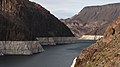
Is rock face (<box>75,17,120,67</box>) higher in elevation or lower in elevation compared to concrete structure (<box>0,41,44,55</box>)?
higher

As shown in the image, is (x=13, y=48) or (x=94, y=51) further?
(x=13, y=48)

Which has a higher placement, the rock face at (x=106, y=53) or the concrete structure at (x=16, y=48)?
the rock face at (x=106, y=53)

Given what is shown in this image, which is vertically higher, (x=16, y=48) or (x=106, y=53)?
(x=106, y=53)

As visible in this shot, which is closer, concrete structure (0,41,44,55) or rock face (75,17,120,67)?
rock face (75,17,120,67)

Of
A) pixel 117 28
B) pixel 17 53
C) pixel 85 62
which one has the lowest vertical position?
pixel 17 53

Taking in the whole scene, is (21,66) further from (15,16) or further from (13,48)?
(15,16)

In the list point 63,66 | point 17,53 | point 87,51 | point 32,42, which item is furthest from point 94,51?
point 32,42

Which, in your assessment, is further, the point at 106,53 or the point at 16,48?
the point at 16,48

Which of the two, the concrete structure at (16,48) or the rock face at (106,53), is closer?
the rock face at (106,53)
